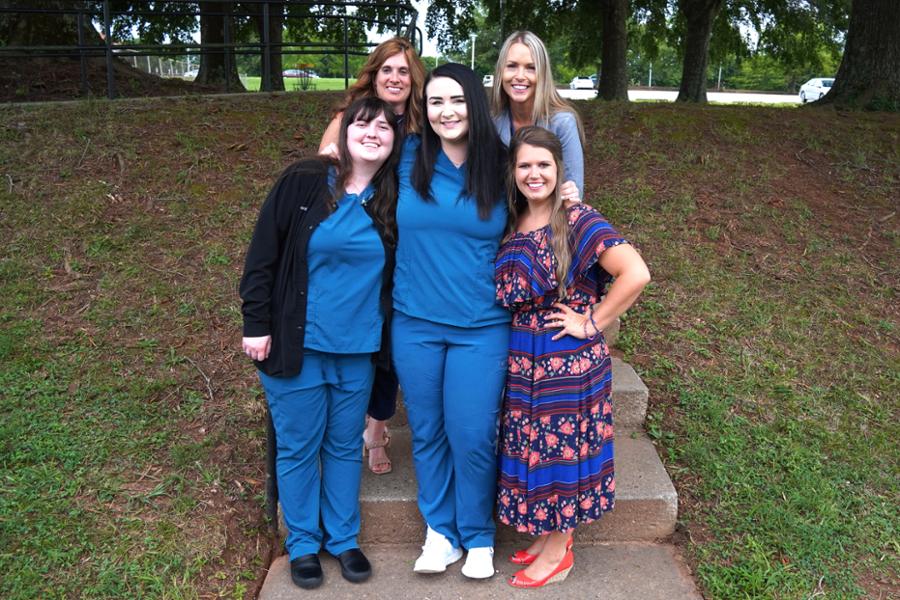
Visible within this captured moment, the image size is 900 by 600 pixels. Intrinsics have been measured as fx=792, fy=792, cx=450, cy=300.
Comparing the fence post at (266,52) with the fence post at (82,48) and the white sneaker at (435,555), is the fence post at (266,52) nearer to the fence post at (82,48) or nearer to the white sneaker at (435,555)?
the fence post at (82,48)

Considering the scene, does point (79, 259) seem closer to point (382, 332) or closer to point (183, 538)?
point (183, 538)

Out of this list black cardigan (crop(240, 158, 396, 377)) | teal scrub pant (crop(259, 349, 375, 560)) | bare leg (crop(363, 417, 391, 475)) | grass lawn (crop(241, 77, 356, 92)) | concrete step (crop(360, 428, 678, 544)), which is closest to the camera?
black cardigan (crop(240, 158, 396, 377))

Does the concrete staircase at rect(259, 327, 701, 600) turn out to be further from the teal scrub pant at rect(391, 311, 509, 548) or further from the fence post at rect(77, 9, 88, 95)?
the fence post at rect(77, 9, 88, 95)

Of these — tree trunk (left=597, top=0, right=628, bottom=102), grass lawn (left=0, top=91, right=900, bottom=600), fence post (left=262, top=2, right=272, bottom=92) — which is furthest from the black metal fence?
tree trunk (left=597, top=0, right=628, bottom=102)

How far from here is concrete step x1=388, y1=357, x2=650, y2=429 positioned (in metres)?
3.97

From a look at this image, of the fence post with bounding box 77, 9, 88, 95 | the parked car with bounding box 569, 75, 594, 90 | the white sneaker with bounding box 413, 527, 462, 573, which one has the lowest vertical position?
the white sneaker with bounding box 413, 527, 462, 573

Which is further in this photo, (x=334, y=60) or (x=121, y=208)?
(x=334, y=60)

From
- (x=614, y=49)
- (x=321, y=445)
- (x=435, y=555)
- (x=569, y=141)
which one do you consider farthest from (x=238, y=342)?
(x=614, y=49)

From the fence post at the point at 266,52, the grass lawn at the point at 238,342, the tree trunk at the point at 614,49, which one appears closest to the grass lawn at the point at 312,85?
the fence post at the point at 266,52

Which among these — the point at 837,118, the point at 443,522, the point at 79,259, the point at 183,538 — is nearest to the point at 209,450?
the point at 183,538

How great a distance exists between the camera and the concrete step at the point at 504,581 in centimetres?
320

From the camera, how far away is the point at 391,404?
3.50 meters

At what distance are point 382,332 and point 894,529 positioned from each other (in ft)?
7.84

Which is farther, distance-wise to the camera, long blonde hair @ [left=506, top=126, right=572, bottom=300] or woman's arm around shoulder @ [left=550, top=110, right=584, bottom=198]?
woman's arm around shoulder @ [left=550, top=110, right=584, bottom=198]
